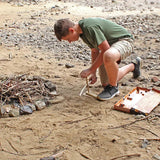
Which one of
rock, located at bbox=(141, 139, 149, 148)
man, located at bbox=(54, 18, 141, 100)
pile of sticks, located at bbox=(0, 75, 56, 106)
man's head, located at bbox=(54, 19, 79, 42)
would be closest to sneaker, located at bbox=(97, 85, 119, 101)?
man, located at bbox=(54, 18, 141, 100)

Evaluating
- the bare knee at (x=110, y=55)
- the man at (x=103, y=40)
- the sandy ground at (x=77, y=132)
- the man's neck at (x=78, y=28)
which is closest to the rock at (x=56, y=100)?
the sandy ground at (x=77, y=132)

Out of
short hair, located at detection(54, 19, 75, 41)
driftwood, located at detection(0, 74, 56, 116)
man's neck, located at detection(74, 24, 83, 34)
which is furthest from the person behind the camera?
driftwood, located at detection(0, 74, 56, 116)

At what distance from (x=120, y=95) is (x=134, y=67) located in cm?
67

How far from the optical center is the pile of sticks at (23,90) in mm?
3312

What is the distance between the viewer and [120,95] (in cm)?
348

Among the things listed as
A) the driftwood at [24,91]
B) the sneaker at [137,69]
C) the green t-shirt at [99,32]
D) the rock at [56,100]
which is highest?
the green t-shirt at [99,32]

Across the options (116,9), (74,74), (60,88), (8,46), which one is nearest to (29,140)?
(60,88)

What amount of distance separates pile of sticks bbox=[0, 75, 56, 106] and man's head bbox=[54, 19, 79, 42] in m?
0.87

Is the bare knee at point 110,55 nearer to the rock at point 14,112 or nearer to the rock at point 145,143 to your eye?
the rock at point 145,143

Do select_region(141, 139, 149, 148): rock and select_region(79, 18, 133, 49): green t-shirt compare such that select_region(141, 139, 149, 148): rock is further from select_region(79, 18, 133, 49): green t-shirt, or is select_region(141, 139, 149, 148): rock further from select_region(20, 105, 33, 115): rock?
select_region(20, 105, 33, 115): rock

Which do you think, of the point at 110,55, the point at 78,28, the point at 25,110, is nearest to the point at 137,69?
the point at 110,55

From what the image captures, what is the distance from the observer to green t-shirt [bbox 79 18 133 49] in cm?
303

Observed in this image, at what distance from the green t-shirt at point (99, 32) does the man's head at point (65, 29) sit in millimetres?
120

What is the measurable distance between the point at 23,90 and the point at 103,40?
1293 mm
